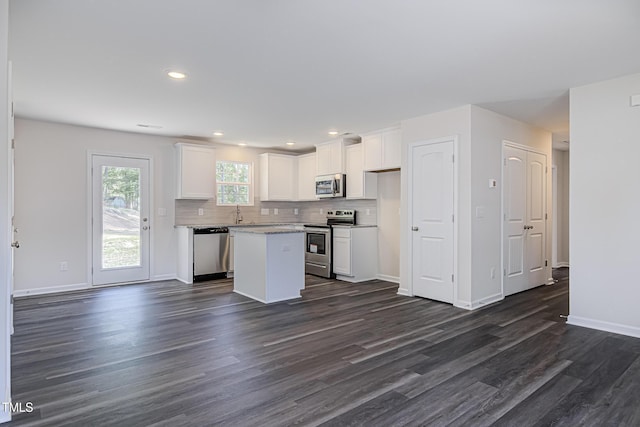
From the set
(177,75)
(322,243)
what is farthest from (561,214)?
(177,75)

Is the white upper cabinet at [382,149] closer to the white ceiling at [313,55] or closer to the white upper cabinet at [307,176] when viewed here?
the white ceiling at [313,55]

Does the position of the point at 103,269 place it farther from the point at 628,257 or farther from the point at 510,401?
the point at 628,257

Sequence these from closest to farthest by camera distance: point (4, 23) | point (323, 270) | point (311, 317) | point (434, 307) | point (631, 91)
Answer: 1. point (4, 23)
2. point (631, 91)
3. point (311, 317)
4. point (434, 307)
5. point (323, 270)

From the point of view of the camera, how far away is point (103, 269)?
5.70 m

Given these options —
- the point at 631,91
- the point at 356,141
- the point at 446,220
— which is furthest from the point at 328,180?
the point at 631,91

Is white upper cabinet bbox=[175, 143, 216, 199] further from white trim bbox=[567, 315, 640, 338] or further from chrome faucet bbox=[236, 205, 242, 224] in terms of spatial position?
white trim bbox=[567, 315, 640, 338]

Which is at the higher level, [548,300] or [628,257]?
[628,257]

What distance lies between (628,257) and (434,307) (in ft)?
6.24

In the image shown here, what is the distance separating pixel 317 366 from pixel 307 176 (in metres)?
4.96

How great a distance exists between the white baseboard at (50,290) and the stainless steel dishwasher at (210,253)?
61.2 inches

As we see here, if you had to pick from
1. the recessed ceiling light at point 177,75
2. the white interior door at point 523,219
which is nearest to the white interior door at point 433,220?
the white interior door at point 523,219

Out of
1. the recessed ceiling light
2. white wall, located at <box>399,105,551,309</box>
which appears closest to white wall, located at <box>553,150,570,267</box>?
white wall, located at <box>399,105,551,309</box>

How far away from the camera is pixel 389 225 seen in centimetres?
615

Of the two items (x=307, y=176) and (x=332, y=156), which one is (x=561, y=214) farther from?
(x=307, y=176)
